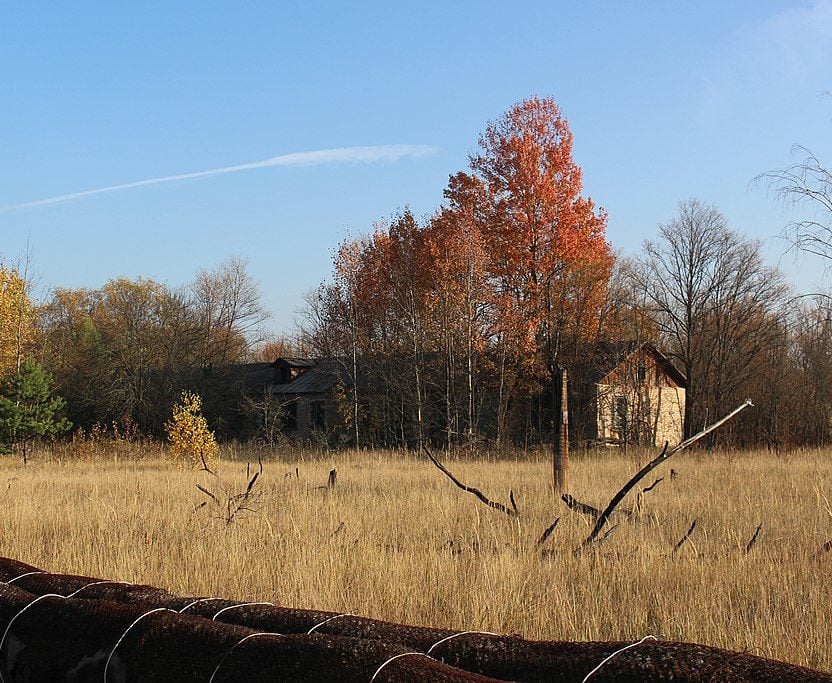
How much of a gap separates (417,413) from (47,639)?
28.0 meters

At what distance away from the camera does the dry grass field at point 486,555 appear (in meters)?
5.08

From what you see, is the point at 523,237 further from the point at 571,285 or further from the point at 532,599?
the point at 532,599

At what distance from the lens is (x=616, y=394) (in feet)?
110

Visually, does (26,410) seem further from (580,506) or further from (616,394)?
(580,506)

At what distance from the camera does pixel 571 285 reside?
31703 mm

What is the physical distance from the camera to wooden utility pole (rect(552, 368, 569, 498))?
1072cm

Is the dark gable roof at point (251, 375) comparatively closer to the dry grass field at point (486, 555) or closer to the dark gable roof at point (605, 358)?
the dark gable roof at point (605, 358)

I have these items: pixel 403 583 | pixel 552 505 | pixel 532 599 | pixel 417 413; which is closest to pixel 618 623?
pixel 532 599

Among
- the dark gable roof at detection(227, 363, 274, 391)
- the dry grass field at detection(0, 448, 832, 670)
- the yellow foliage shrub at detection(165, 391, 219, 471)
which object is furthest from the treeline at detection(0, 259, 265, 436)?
the dry grass field at detection(0, 448, 832, 670)

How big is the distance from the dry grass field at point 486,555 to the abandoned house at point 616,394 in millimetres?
19104

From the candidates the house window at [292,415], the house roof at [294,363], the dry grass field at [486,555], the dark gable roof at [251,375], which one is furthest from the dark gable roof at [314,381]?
the dry grass field at [486,555]

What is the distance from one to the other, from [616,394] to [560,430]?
77.0ft

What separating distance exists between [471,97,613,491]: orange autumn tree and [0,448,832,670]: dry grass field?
18830 millimetres

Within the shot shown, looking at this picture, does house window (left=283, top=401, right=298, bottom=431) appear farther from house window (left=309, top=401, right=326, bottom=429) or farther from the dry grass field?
the dry grass field
